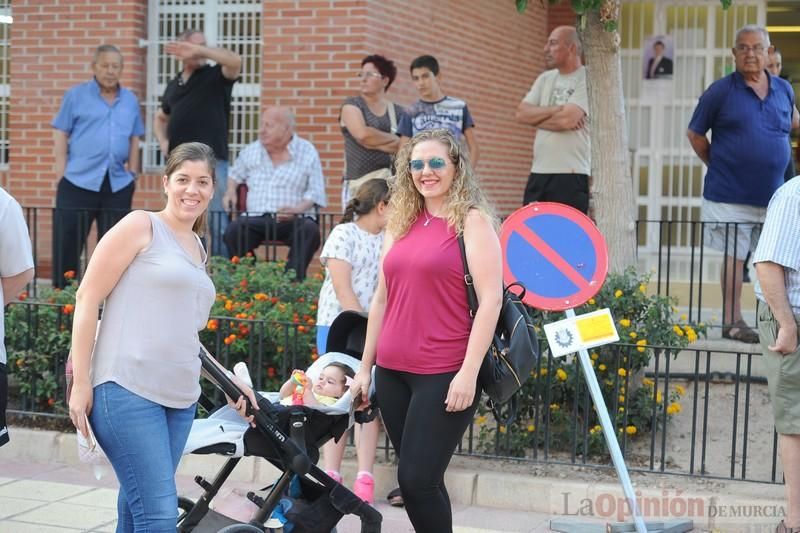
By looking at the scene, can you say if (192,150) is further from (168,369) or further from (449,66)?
(449,66)

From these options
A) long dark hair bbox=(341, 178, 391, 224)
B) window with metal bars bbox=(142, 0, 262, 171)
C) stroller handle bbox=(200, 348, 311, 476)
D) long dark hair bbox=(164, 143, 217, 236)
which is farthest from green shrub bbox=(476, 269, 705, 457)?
window with metal bars bbox=(142, 0, 262, 171)

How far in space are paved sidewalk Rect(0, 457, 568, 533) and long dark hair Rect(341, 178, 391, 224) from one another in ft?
5.11

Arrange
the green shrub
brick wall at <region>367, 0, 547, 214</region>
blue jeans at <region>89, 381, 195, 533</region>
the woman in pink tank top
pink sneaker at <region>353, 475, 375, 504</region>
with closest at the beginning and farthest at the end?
1. blue jeans at <region>89, 381, 195, 533</region>
2. the woman in pink tank top
3. pink sneaker at <region>353, 475, 375, 504</region>
4. the green shrub
5. brick wall at <region>367, 0, 547, 214</region>

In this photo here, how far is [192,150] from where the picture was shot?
432 cm

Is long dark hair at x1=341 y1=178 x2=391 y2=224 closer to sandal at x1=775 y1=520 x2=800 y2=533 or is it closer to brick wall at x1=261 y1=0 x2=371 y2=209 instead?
sandal at x1=775 y1=520 x2=800 y2=533

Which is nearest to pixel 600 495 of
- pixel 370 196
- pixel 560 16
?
pixel 370 196

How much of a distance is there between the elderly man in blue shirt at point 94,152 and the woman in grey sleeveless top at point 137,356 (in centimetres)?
554

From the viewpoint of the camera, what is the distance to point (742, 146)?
27.6 ft

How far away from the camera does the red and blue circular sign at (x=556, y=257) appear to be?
5367mm

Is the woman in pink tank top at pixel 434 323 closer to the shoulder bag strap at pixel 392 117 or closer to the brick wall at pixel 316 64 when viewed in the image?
the shoulder bag strap at pixel 392 117

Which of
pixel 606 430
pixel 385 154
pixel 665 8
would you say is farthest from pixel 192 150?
pixel 665 8

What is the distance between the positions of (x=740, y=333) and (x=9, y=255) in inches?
214

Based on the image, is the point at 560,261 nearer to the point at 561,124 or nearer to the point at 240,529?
the point at 240,529

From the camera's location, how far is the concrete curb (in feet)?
19.1
